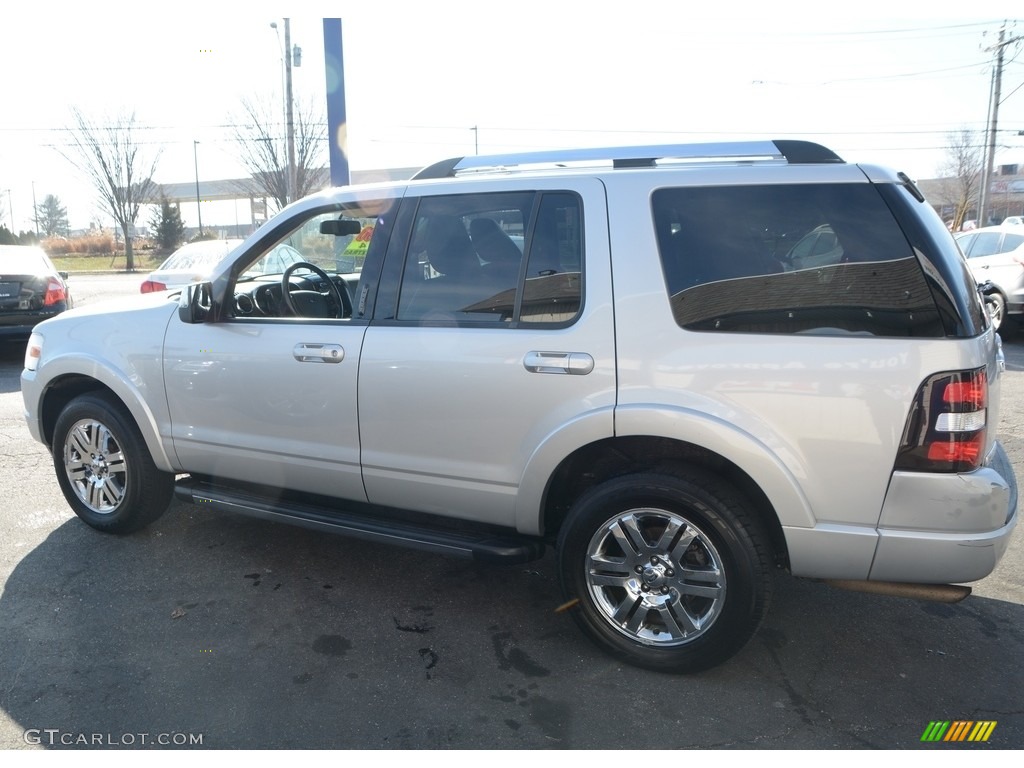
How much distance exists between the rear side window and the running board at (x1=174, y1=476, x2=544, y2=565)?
1233 mm

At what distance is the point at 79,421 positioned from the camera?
14.8ft

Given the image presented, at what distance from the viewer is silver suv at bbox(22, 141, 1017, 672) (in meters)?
2.77

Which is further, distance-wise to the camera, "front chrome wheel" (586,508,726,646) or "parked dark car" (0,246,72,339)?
"parked dark car" (0,246,72,339)

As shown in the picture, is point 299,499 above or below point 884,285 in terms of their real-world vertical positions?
below

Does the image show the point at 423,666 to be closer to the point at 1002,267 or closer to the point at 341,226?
the point at 341,226

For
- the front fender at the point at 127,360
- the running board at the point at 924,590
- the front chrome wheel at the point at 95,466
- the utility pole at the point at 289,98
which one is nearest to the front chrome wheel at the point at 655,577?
the running board at the point at 924,590

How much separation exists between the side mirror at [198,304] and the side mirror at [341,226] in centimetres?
66

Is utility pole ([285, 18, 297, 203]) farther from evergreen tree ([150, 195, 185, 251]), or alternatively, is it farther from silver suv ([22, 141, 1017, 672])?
evergreen tree ([150, 195, 185, 251])

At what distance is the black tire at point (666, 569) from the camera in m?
2.99

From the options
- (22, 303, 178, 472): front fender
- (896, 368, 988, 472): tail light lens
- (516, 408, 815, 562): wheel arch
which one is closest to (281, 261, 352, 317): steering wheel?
(22, 303, 178, 472): front fender

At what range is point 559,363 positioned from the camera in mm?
3152

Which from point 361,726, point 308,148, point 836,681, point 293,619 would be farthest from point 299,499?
point 308,148

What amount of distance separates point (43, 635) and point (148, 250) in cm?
5131

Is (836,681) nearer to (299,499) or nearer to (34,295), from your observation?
(299,499)
